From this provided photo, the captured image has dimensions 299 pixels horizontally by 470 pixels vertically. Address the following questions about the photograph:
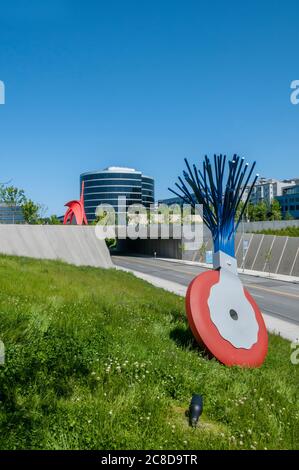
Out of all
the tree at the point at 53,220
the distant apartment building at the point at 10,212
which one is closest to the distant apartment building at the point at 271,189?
the tree at the point at 53,220

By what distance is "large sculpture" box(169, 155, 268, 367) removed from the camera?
9.79 m

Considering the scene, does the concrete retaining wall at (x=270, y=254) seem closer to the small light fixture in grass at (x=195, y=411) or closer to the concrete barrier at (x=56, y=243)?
the concrete barrier at (x=56, y=243)


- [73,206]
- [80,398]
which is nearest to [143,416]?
[80,398]

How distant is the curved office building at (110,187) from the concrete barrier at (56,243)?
12438 centimetres

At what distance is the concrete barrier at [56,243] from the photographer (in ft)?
92.3

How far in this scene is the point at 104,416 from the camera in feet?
19.0

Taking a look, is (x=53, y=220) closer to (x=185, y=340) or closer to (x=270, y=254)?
(x=270, y=254)

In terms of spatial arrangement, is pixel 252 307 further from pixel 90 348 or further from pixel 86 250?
pixel 86 250

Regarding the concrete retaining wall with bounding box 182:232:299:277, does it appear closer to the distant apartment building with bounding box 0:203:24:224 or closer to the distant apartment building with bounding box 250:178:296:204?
the distant apartment building with bounding box 0:203:24:224

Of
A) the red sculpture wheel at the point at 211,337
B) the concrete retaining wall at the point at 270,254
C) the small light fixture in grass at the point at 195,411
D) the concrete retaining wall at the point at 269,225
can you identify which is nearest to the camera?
the small light fixture in grass at the point at 195,411

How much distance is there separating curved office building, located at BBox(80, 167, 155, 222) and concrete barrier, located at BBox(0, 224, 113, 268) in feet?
408

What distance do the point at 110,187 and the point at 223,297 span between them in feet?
506

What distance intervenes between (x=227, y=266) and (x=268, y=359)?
282 centimetres

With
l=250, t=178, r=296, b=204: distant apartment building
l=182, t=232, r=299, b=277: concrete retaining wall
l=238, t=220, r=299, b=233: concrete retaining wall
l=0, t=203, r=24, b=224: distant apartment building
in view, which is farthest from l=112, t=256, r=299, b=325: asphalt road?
l=250, t=178, r=296, b=204: distant apartment building
